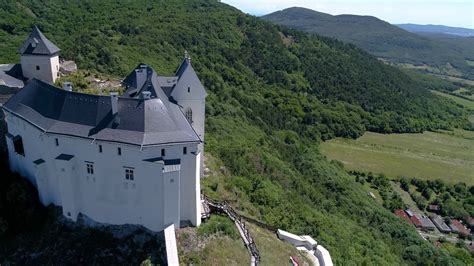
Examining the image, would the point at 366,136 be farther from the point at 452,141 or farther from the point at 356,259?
the point at 356,259

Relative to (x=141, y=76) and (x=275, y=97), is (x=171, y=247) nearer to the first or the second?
(x=141, y=76)

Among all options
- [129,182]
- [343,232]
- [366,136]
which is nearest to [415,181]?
[366,136]

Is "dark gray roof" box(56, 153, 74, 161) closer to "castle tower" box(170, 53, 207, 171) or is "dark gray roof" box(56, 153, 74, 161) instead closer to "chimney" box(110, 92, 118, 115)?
"chimney" box(110, 92, 118, 115)

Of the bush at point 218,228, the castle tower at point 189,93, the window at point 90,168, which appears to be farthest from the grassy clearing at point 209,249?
the window at point 90,168

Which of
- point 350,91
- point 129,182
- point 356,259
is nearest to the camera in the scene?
point 129,182

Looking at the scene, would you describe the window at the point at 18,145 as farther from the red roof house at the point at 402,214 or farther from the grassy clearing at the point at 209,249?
the red roof house at the point at 402,214

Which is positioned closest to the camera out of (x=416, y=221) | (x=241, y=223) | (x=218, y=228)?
(x=218, y=228)

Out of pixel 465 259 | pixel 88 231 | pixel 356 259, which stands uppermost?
pixel 88 231

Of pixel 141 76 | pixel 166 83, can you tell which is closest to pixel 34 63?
pixel 141 76
